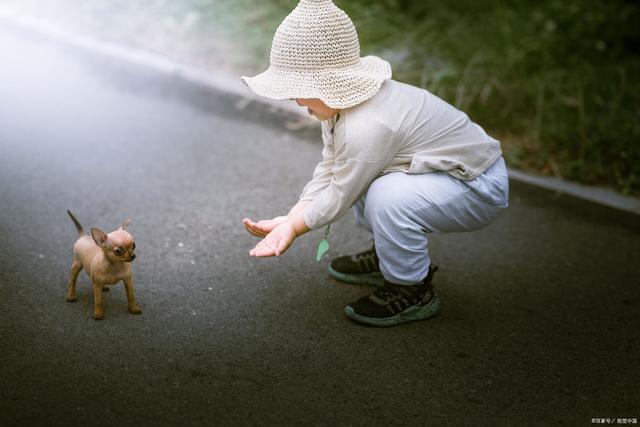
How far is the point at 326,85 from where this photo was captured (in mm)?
2426

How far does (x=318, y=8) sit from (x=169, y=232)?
4.53ft

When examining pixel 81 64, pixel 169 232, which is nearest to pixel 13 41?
pixel 81 64

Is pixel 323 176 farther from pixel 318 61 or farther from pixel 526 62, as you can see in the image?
pixel 526 62

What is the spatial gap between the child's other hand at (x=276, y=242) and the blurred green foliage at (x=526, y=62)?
2.29 metres

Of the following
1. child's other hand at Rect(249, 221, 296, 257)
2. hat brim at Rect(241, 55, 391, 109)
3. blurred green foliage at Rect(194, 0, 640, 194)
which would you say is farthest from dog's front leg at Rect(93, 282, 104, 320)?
blurred green foliage at Rect(194, 0, 640, 194)

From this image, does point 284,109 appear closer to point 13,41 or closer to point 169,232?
point 169,232

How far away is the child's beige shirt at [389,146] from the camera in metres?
2.44

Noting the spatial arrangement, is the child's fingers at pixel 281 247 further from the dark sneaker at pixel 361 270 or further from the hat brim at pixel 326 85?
the dark sneaker at pixel 361 270

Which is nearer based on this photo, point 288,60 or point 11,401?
point 11,401

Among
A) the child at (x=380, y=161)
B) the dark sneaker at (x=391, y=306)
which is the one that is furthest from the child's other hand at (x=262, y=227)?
the dark sneaker at (x=391, y=306)

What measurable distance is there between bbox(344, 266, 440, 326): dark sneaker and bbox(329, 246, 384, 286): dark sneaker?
25 centimetres

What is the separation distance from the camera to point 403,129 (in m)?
2.52

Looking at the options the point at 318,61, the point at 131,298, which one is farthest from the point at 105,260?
the point at 318,61

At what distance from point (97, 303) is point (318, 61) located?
1.12 meters
